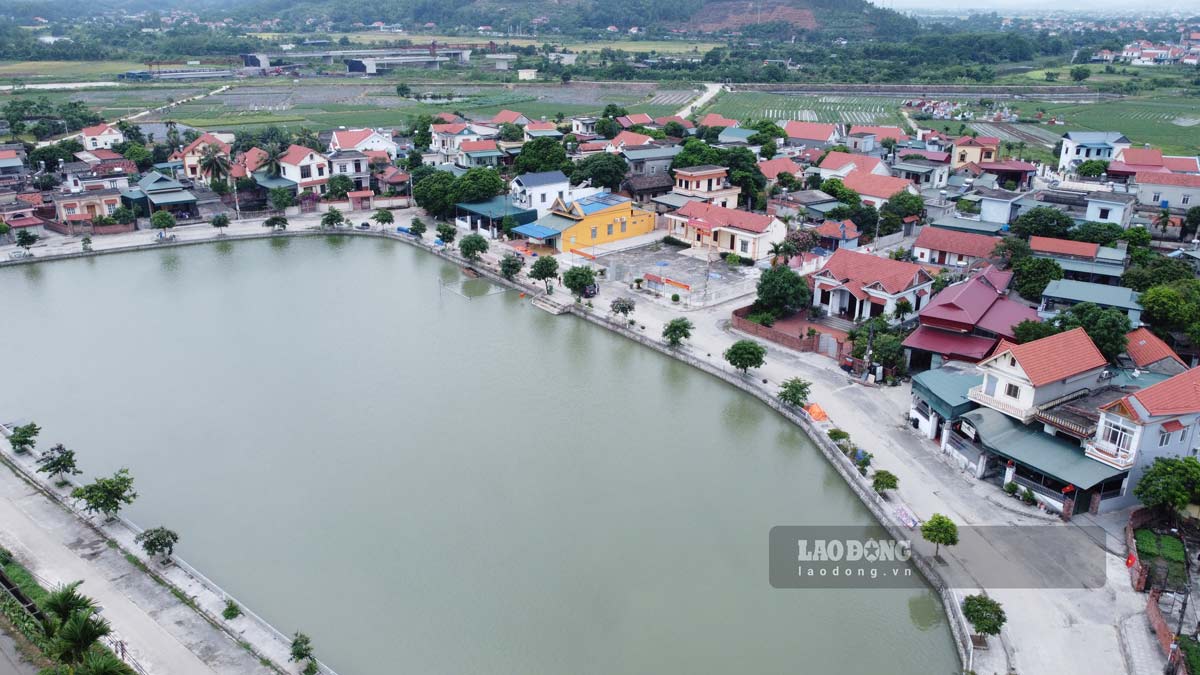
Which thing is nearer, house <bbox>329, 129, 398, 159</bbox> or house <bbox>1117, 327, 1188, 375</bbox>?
house <bbox>1117, 327, 1188, 375</bbox>

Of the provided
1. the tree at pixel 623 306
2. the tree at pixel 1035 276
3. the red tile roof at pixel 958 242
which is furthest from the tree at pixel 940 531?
the red tile roof at pixel 958 242

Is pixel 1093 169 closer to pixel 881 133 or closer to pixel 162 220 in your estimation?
pixel 881 133

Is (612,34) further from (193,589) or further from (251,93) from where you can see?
(193,589)

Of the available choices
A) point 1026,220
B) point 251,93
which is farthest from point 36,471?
point 251,93

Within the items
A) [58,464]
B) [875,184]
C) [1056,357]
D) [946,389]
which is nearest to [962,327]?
[946,389]

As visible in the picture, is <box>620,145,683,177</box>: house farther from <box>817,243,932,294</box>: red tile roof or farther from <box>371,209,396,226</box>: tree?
<box>817,243,932,294</box>: red tile roof

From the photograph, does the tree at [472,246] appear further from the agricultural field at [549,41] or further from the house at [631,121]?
the agricultural field at [549,41]

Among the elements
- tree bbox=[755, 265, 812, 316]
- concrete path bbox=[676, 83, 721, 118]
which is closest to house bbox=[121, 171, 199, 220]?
tree bbox=[755, 265, 812, 316]
